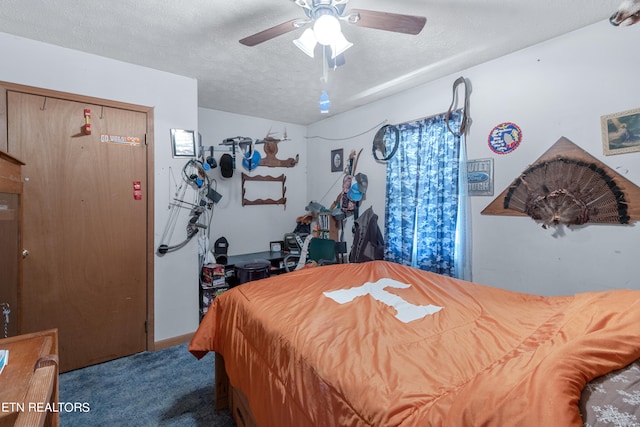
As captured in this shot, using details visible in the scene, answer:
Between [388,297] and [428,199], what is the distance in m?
1.52

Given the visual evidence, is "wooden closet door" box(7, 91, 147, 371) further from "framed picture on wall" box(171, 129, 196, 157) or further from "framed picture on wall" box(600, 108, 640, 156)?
"framed picture on wall" box(600, 108, 640, 156)

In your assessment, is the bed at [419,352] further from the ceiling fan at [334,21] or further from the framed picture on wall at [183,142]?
the framed picture on wall at [183,142]

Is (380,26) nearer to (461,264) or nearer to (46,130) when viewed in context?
(461,264)

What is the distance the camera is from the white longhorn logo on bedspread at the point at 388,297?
145 centimetres

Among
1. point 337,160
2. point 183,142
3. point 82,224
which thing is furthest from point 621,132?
point 82,224

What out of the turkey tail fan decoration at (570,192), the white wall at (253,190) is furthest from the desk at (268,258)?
the turkey tail fan decoration at (570,192)

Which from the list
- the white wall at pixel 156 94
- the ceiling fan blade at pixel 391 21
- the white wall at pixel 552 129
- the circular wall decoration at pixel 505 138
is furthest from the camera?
the circular wall decoration at pixel 505 138

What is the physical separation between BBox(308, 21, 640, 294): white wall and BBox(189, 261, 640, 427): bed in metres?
0.81

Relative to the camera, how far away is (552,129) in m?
2.16

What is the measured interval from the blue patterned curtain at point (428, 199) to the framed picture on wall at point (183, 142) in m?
2.08

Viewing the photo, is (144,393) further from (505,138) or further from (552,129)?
(552,129)

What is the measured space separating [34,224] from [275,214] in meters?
2.65

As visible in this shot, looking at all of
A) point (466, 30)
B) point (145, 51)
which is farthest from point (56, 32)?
point (466, 30)

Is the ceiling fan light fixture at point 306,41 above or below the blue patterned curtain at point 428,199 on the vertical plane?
above
